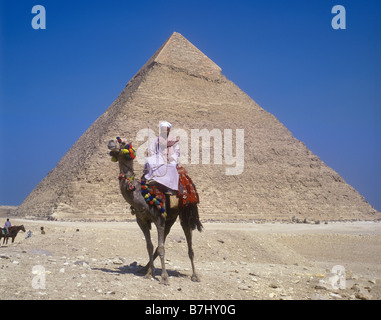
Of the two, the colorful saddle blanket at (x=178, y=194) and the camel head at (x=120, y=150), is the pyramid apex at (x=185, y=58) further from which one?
the camel head at (x=120, y=150)

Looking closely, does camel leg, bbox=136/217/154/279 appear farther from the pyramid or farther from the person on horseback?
the pyramid

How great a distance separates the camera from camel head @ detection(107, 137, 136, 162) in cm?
685

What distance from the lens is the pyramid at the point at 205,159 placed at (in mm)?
42375

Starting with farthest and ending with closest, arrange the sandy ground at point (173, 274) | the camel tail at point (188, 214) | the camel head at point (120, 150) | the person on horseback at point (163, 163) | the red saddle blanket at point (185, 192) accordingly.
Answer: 1. the camel tail at point (188, 214)
2. the red saddle blanket at point (185, 192)
3. the person on horseback at point (163, 163)
4. the camel head at point (120, 150)
5. the sandy ground at point (173, 274)

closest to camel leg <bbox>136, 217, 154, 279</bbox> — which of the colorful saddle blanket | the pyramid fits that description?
the colorful saddle blanket

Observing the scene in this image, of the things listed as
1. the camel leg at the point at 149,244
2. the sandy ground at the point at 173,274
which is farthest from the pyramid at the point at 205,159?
the camel leg at the point at 149,244

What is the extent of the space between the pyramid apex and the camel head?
55246mm

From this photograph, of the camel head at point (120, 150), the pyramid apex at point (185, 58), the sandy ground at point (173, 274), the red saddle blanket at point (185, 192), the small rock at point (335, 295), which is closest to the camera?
the sandy ground at point (173, 274)

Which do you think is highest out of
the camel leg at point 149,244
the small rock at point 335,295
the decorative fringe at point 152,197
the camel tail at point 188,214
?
the decorative fringe at point 152,197

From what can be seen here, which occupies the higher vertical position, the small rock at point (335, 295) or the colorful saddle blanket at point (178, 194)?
the colorful saddle blanket at point (178, 194)

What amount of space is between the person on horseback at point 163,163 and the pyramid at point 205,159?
30744 mm

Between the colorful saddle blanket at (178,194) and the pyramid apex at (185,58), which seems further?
the pyramid apex at (185,58)

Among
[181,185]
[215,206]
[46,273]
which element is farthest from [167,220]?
[215,206]
